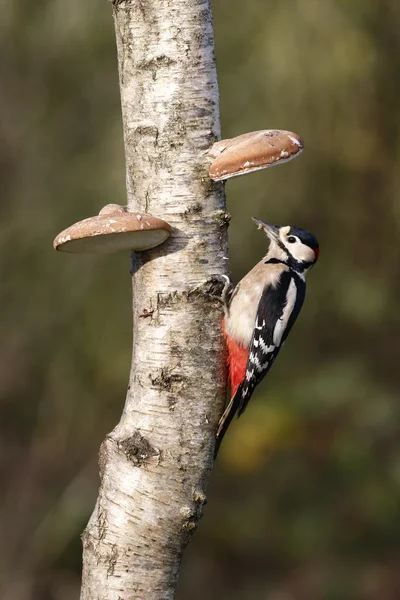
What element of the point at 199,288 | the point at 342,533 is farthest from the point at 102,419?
the point at 199,288

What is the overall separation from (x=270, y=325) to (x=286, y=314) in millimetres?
129

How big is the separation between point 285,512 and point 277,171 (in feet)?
9.25

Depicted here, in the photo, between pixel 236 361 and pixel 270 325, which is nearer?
pixel 236 361

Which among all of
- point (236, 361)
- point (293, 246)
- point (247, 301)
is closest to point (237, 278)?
point (293, 246)

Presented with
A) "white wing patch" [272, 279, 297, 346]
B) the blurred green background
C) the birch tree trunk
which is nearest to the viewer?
the birch tree trunk

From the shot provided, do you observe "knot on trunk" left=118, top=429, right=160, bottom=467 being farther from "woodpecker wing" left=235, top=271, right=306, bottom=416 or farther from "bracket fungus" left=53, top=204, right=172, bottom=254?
"woodpecker wing" left=235, top=271, right=306, bottom=416

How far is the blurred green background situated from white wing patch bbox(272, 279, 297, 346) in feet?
9.70

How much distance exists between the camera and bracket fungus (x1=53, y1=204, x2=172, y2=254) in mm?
1928

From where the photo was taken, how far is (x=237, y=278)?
20.7 feet

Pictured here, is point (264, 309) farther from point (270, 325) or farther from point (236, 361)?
point (236, 361)

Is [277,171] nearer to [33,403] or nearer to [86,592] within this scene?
[33,403]

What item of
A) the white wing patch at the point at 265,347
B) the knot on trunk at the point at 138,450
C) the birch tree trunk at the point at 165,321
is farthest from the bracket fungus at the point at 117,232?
the white wing patch at the point at 265,347

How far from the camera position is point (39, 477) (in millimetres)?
7207

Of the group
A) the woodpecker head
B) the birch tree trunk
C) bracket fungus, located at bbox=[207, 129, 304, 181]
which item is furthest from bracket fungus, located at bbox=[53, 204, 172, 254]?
the woodpecker head
